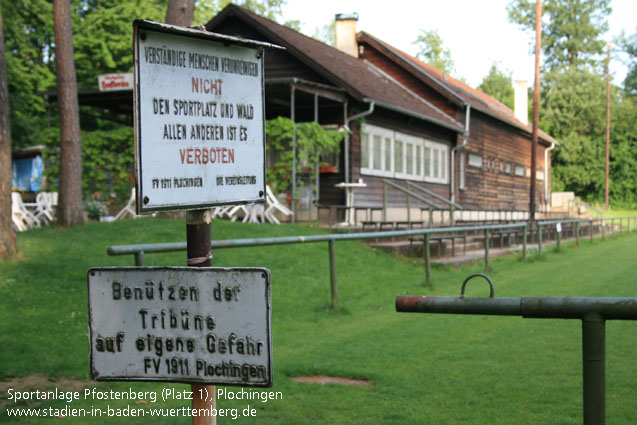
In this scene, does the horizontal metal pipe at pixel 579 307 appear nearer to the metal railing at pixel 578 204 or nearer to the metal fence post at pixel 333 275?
the metal fence post at pixel 333 275

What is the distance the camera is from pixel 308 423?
498cm

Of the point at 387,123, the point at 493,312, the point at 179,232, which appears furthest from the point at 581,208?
the point at 493,312

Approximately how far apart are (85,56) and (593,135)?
129ft

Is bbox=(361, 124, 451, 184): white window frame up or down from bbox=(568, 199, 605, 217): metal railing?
up

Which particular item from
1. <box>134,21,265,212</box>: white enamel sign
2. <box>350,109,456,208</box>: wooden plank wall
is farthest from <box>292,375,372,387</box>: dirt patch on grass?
<box>350,109,456,208</box>: wooden plank wall

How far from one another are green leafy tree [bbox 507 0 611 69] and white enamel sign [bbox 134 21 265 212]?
7431 centimetres

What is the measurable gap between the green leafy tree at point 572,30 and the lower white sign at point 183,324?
245 feet

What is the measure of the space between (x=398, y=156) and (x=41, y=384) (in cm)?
1995

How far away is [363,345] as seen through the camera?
25.4ft

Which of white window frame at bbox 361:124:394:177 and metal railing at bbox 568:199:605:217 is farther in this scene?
metal railing at bbox 568:199:605:217

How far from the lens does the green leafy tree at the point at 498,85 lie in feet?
253

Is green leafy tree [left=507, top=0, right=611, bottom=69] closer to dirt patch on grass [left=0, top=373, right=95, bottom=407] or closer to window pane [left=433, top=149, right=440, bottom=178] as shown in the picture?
window pane [left=433, top=149, right=440, bottom=178]

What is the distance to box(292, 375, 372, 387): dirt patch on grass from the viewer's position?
6205 millimetres

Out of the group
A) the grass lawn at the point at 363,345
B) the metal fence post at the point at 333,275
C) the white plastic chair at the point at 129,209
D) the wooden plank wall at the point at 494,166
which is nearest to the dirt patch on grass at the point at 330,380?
the grass lawn at the point at 363,345
